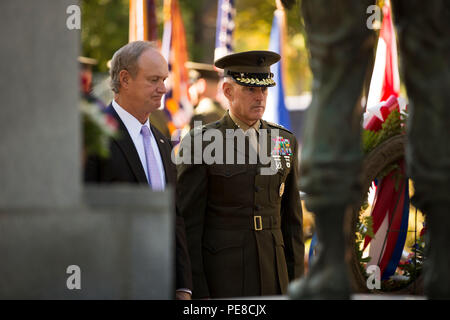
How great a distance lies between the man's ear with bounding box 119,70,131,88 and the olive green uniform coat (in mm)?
600

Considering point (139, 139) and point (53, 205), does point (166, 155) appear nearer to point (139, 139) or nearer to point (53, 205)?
point (139, 139)

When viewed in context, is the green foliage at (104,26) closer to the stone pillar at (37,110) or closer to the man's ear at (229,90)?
the man's ear at (229,90)

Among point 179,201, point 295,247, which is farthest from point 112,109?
point 295,247

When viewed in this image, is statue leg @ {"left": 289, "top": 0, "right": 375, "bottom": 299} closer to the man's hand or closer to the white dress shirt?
the man's hand

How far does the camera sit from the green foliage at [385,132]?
518cm

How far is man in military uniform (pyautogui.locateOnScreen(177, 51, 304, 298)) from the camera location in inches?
193

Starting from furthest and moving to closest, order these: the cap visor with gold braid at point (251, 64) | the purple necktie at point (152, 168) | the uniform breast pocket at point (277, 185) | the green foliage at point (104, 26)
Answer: the green foliage at point (104, 26)
the cap visor with gold braid at point (251, 64)
the uniform breast pocket at point (277, 185)
the purple necktie at point (152, 168)

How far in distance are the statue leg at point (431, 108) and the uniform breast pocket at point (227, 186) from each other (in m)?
2.04

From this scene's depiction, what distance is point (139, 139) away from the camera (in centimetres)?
441

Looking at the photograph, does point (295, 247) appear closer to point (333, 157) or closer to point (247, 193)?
point (247, 193)

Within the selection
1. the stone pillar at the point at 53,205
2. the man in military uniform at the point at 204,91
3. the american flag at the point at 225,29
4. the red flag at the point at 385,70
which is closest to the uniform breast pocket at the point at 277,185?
the red flag at the point at 385,70

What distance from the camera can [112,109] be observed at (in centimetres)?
450

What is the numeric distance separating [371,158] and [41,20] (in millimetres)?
2803

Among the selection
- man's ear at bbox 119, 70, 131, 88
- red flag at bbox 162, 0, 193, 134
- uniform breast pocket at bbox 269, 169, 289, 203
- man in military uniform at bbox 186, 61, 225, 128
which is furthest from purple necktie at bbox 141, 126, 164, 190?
red flag at bbox 162, 0, 193, 134
